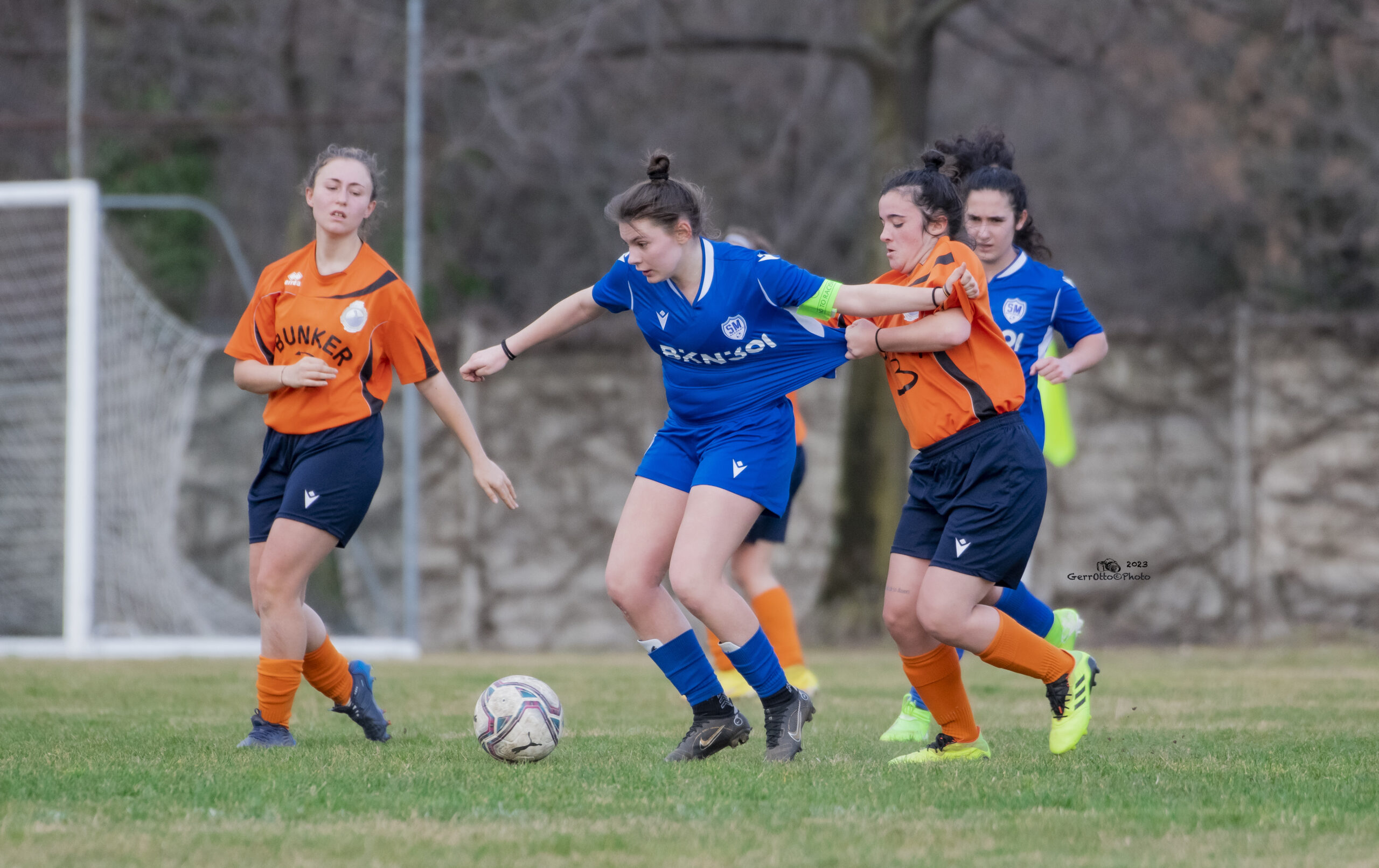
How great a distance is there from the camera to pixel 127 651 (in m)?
10.6

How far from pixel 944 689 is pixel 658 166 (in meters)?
1.96

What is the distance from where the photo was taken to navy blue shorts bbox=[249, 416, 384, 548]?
5.34 meters

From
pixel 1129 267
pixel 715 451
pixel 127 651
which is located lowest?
pixel 127 651

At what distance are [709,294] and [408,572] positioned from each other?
6.79 m

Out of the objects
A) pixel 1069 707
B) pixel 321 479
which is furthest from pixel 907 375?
pixel 321 479

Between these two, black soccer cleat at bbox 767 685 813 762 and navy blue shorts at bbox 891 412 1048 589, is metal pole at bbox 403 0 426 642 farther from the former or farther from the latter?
navy blue shorts at bbox 891 412 1048 589

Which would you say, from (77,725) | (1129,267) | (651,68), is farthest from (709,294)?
(1129,267)

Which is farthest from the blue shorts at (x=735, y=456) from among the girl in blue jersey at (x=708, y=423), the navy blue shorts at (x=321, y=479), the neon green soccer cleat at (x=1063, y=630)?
the neon green soccer cleat at (x=1063, y=630)

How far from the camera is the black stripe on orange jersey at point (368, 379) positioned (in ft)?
18.0

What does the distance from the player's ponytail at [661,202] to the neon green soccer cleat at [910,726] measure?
211 centimetres

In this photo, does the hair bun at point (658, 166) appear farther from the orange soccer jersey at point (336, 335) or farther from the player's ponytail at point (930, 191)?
the orange soccer jersey at point (336, 335)

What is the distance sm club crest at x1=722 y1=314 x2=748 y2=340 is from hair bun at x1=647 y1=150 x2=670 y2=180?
497mm

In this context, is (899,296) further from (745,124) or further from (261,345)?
(745,124)

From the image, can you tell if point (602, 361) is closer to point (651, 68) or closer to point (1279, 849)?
point (651, 68)
